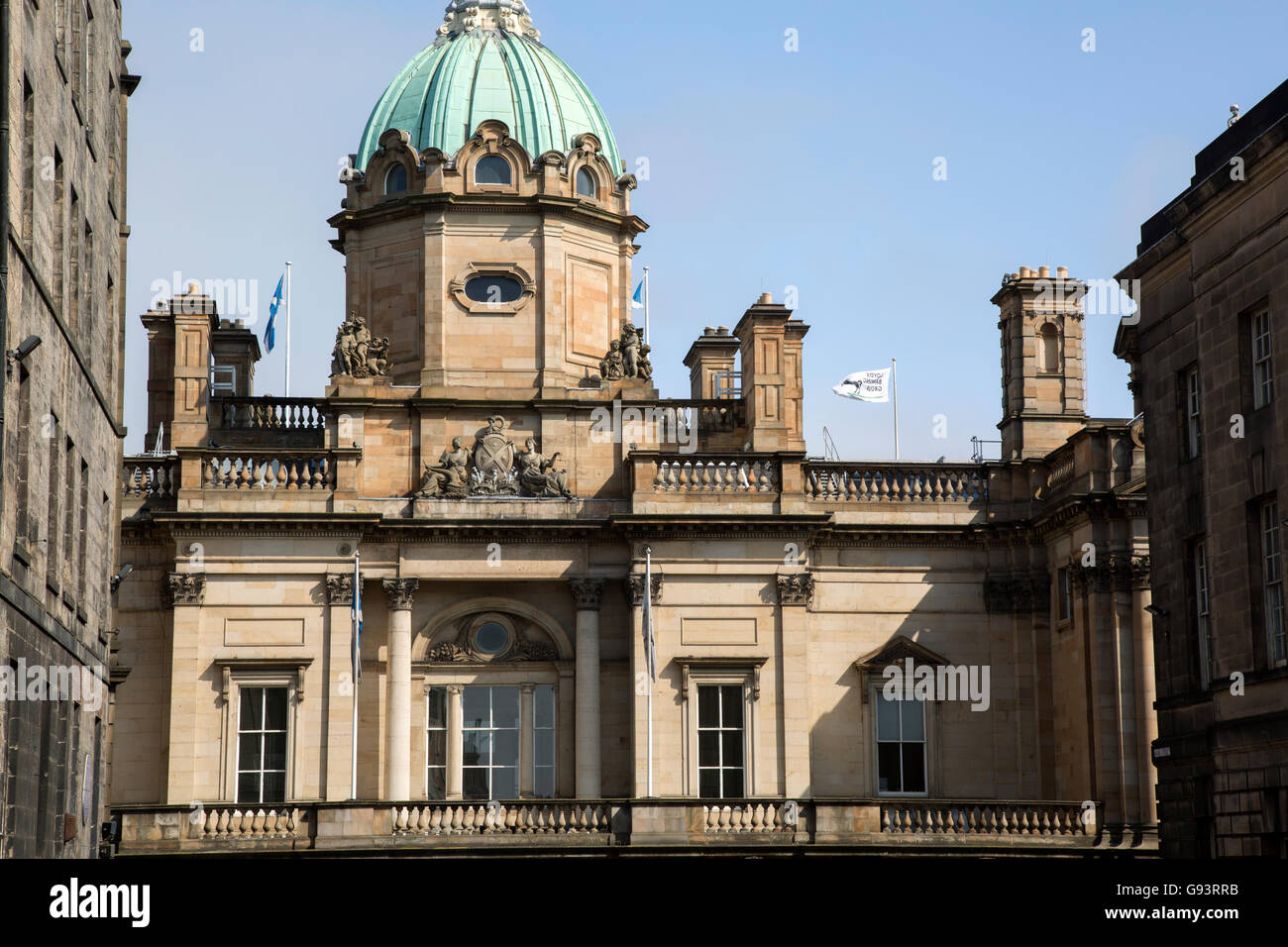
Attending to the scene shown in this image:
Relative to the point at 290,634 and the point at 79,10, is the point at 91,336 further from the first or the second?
the point at 290,634

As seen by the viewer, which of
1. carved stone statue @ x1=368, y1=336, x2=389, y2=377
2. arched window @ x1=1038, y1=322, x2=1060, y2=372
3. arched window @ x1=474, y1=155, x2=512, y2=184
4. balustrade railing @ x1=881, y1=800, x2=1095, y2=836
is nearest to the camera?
balustrade railing @ x1=881, y1=800, x2=1095, y2=836

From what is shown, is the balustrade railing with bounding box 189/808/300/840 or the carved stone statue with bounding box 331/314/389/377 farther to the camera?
the carved stone statue with bounding box 331/314/389/377

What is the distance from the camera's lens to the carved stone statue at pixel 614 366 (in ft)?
160

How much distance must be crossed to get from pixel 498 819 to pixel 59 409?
1634 cm

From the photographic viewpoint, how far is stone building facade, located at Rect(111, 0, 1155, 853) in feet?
145

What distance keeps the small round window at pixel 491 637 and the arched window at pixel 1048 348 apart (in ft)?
44.6

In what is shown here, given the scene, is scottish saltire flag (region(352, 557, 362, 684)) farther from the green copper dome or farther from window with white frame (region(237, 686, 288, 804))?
the green copper dome

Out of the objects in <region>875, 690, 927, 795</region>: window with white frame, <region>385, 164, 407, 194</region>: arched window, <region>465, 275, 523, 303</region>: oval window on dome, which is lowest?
<region>875, 690, 927, 795</region>: window with white frame

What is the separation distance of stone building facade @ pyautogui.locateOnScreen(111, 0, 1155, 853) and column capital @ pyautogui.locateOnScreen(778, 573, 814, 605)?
0.08 m

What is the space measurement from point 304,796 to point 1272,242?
2372 centimetres

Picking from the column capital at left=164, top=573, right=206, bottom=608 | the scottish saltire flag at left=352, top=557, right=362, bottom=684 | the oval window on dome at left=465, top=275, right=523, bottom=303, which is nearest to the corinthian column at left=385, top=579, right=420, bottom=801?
the scottish saltire flag at left=352, top=557, right=362, bottom=684

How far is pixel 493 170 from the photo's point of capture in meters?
50.9

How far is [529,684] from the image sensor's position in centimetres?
4747
